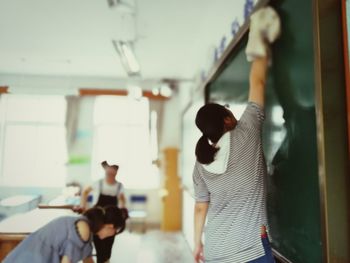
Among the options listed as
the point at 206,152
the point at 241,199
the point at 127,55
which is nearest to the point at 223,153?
the point at 206,152

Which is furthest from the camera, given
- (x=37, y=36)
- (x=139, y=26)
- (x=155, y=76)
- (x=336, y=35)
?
(x=155, y=76)

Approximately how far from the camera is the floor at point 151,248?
3.88 meters

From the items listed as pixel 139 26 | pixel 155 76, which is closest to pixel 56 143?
pixel 139 26

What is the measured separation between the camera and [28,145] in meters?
2.15

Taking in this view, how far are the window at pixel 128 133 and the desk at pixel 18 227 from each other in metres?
2.77

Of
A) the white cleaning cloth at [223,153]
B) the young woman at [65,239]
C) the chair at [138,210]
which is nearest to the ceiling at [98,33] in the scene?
the young woman at [65,239]

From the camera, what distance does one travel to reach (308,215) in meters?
1.02

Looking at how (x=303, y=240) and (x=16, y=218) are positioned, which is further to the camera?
(x=16, y=218)

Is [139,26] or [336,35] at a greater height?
[139,26]

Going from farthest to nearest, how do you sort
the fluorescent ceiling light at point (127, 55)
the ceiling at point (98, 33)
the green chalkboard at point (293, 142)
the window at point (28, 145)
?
the fluorescent ceiling light at point (127, 55), the ceiling at point (98, 33), the window at point (28, 145), the green chalkboard at point (293, 142)

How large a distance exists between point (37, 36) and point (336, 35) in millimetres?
3931

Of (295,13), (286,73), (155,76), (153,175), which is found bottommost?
(153,175)

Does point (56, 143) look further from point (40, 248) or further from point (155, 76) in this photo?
point (155, 76)

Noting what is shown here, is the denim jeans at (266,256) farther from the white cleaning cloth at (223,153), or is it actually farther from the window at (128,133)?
the window at (128,133)
